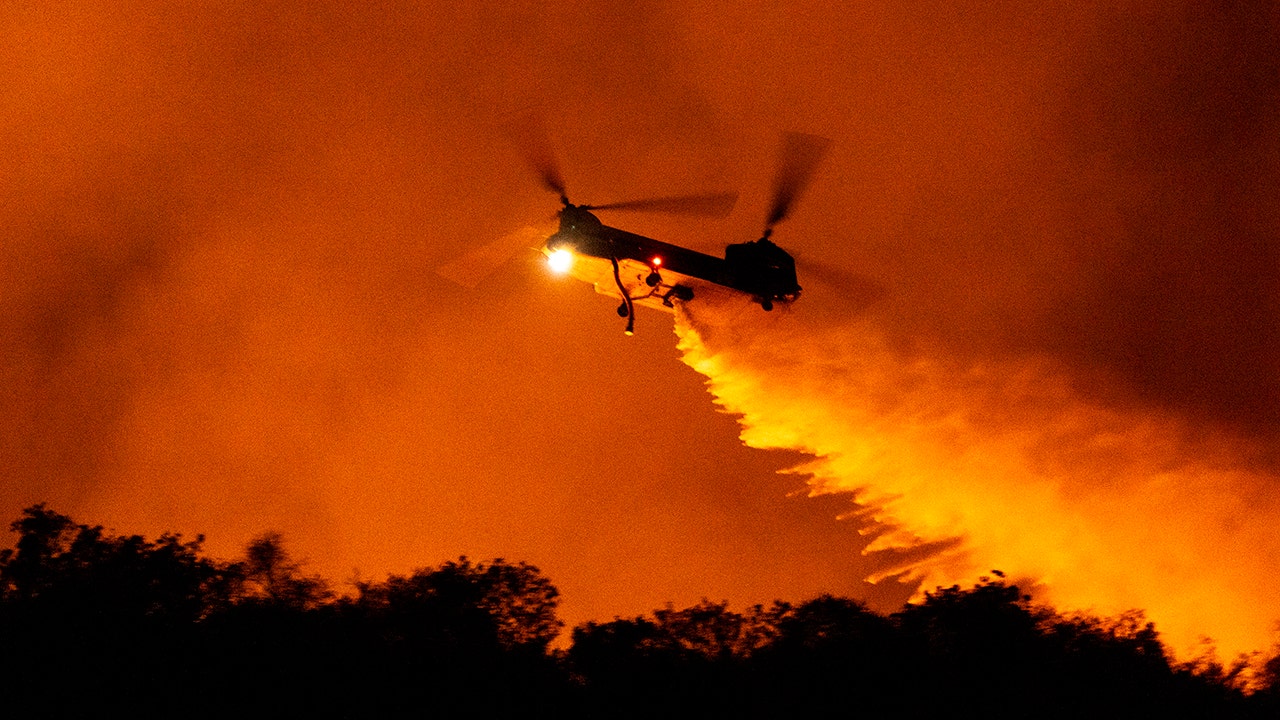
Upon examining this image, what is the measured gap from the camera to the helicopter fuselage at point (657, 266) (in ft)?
66.3

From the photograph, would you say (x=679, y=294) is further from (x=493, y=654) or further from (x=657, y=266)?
(x=493, y=654)

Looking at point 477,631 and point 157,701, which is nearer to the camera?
point 157,701

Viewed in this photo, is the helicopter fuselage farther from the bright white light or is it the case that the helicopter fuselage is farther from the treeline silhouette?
the treeline silhouette

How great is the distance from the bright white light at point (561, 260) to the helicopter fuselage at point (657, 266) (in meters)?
0.02

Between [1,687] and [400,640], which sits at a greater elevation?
[400,640]

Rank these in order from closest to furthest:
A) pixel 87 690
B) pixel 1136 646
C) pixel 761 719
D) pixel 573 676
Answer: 1. pixel 87 690
2. pixel 761 719
3. pixel 573 676
4. pixel 1136 646

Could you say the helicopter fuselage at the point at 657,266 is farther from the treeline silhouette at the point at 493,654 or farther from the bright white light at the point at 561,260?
the treeline silhouette at the point at 493,654

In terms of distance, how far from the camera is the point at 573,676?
895 inches

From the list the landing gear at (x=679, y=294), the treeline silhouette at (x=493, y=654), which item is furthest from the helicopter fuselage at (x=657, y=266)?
the treeline silhouette at (x=493, y=654)

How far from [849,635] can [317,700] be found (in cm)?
994

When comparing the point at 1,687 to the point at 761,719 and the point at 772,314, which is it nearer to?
the point at 761,719

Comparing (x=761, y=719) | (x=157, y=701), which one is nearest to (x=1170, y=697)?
(x=761, y=719)

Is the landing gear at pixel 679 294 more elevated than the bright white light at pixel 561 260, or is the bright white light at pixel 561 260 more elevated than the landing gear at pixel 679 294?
the landing gear at pixel 679 294

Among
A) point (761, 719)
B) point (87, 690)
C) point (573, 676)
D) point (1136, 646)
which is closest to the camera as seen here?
point (87, 690)
